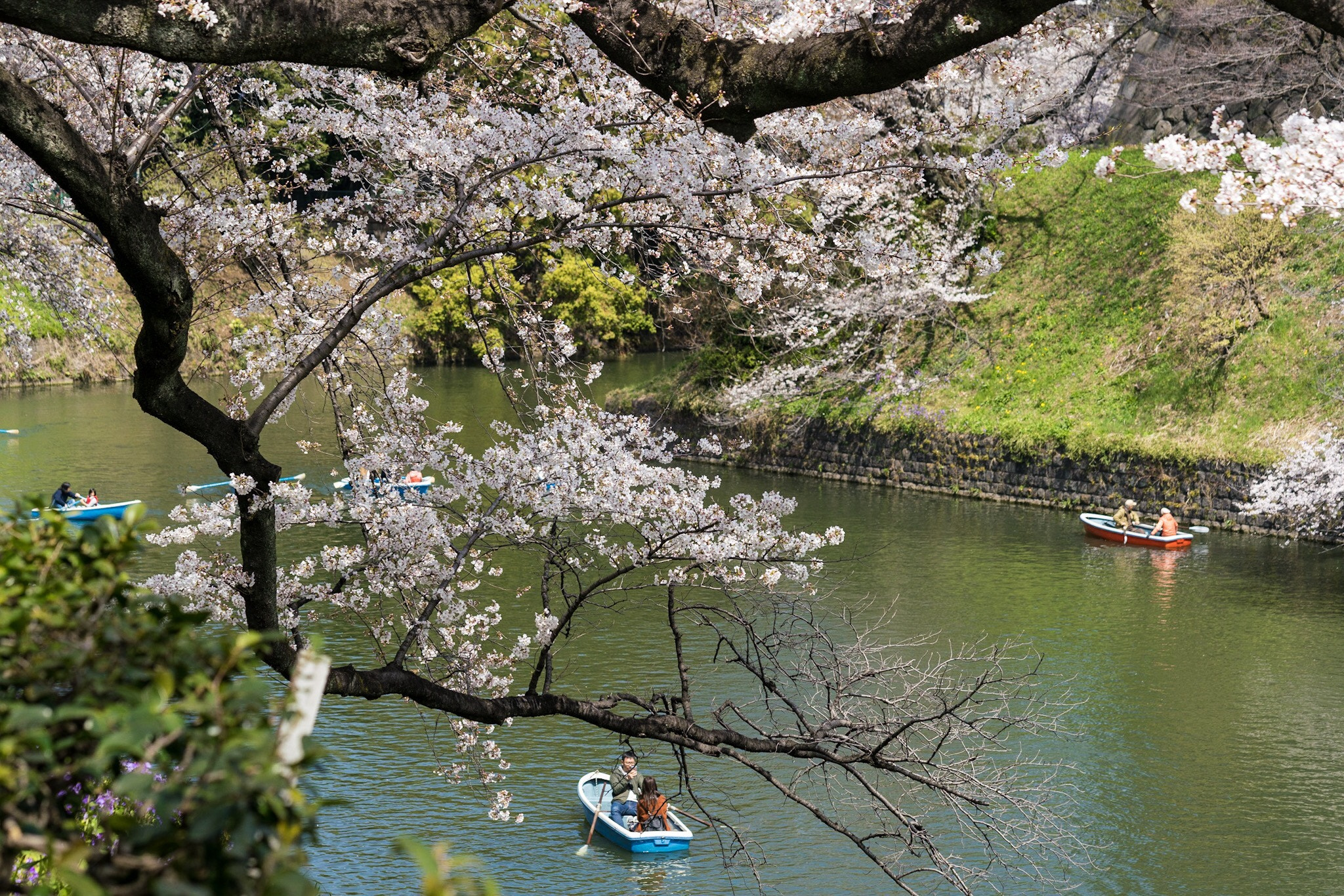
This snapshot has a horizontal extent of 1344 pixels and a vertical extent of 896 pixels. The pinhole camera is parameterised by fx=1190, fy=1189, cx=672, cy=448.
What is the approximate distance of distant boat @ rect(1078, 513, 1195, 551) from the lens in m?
17.0

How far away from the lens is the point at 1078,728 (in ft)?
36.4

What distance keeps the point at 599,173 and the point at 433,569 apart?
6.64 feet

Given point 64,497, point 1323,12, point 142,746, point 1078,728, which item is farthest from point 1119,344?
point 142,746

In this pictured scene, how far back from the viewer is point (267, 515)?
4566mm

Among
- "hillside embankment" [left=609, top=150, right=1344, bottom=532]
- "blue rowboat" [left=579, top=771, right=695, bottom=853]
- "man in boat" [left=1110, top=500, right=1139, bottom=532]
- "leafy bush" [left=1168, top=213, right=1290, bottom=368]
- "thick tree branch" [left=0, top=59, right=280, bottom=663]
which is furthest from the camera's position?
"leafy bush" [left=1168, top=213, right=1290, bottom=368]

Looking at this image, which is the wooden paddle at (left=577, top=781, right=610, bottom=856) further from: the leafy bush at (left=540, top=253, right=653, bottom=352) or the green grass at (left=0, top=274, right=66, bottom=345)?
the leafy bush at (left=540, top=253, right=653, bottom=352)

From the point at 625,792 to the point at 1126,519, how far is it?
35.3ft

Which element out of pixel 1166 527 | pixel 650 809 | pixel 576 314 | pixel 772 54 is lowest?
pixel 650 809

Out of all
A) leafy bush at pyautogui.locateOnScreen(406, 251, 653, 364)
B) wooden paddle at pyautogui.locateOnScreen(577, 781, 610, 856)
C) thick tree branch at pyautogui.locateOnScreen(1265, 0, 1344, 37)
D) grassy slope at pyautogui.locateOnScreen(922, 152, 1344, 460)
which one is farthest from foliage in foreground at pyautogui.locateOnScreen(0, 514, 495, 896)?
leafy bush at pyautogui.locateOnScreen(406, 251, 653, 364)

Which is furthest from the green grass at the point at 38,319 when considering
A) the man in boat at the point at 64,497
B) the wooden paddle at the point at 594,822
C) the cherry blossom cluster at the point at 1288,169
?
the cherry blossom cluster at the point at 1288,169

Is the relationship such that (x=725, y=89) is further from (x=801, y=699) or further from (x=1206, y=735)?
(x=1206, y=735)

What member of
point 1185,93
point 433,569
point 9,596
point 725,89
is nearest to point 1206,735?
point 433,569

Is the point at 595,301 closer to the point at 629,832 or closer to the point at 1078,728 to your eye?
the point at 1078,728

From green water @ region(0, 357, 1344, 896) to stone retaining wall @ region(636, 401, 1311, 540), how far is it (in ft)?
1.66
